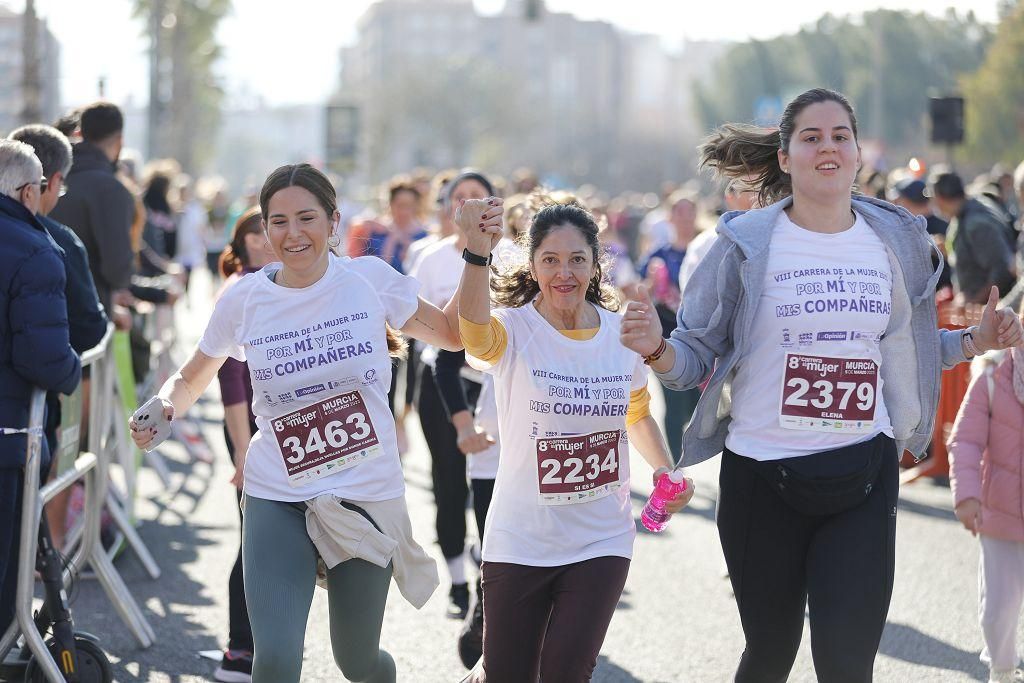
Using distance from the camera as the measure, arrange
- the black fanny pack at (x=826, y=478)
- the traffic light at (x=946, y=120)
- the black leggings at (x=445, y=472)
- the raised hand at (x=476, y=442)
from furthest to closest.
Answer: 1. the traffic light at (x=946, y=120)
2. the black leggings at (x=445, y=472)
3. the raised hand at (x=476, y=442)
4. the black fanny pack at (x=826, y=478)

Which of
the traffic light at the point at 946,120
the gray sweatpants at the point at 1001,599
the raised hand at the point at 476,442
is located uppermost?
the traffic light at the point at 946,120

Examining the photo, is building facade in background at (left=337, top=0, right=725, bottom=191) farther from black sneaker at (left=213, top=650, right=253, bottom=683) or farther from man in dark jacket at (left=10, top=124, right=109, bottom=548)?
black sneaker at (left=213, top=650, right=253, bottom=683)

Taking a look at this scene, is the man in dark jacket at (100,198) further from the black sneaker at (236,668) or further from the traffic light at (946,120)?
the traffic light at (946,120)

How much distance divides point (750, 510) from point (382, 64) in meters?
138

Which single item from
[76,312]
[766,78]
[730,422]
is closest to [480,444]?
[730,422]

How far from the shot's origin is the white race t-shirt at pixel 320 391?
4191 mm

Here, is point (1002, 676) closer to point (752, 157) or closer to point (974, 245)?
point (752, 157)

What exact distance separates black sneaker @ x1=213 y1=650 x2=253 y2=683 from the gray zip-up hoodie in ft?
7.32

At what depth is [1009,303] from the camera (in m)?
6.58

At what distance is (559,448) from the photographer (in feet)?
13.7

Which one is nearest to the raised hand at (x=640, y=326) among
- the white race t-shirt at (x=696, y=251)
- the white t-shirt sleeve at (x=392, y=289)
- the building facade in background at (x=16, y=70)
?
the white t-shirt sleeve at (x=392, y=289)

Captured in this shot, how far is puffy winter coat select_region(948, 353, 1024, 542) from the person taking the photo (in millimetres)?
5090

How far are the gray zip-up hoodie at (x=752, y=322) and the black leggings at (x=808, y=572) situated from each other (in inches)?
5.1

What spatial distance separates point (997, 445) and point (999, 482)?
0.47ft
